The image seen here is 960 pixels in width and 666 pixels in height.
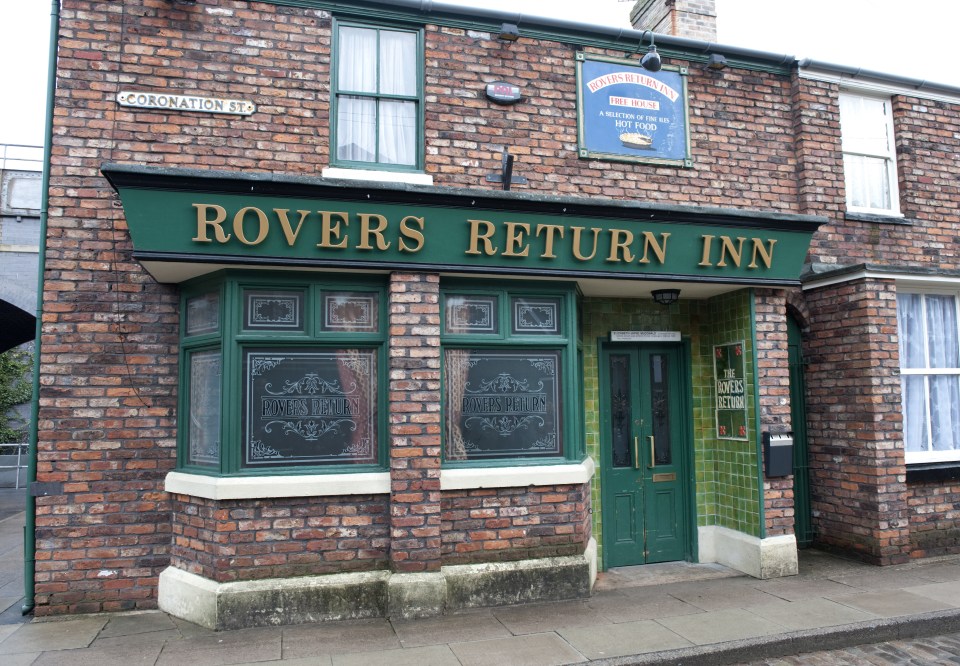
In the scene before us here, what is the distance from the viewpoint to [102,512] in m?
5.66

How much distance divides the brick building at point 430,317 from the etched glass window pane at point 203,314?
41mm

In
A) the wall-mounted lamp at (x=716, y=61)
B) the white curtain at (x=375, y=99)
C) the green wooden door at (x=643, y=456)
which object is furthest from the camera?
the green wooden door at (x=643, y=456)

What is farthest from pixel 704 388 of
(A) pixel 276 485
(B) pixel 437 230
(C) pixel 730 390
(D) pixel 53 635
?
(D) pixel 53 635

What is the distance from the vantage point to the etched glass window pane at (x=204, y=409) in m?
5.77

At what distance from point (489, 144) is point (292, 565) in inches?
169

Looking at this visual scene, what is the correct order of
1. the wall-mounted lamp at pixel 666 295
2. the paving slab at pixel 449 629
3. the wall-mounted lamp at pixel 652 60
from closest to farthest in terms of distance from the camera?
the paving slab at pixel 449 629 → the wall-mounted lamp at pixel 652 60 → the wall-mounted lamp at pixel 666 295

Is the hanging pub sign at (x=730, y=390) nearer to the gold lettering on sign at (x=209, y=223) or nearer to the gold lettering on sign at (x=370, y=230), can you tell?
the gold lettering on sign at (x=370, y=230)

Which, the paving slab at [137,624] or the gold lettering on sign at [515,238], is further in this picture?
the gold lettering on sign at [515,238]

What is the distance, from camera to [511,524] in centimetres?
607

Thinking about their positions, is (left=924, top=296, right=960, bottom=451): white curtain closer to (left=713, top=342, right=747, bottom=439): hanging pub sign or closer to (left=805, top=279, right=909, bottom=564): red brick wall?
(left=805, top=279, right=909, bottom=564): red brick wall

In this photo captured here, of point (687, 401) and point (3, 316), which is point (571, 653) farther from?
point (3, 316)

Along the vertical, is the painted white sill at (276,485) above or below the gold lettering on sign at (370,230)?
below

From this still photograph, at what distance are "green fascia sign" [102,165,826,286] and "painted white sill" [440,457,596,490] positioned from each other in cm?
184

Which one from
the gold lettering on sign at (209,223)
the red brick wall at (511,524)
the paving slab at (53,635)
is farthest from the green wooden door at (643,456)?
the paving slab at (53,635)
